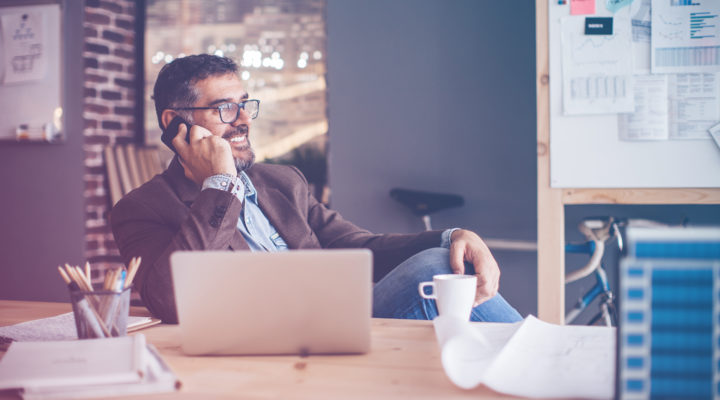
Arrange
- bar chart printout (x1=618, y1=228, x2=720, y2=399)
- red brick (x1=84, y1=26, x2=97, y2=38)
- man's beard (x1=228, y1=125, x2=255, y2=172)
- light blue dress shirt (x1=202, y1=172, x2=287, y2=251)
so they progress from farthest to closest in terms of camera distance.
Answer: red brick (x1=84, y1=26, x2=97, y2=38) → man's beard (x1=228, y1=125, x2=255, y2=172) → light blue dress shirt (x1=202, y1=172, x2=287, y2=251) → bar chart printout (x1=618, y1=228, x2=720, y2=399)

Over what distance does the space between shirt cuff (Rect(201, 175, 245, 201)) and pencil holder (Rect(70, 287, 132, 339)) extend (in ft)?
1.96

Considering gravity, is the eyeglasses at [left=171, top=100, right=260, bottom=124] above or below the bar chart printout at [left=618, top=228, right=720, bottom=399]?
above

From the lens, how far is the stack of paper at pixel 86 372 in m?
0.75

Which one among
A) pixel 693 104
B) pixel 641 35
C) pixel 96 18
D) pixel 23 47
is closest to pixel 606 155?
pixel 693 104

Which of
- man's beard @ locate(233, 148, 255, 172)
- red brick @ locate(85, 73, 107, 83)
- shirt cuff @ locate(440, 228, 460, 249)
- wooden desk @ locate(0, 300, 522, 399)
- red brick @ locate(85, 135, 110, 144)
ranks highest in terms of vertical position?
red brick @ locate(85, 73, 107, 83)

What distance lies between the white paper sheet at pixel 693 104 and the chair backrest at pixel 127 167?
8.59ft

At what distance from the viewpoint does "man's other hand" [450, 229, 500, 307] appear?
1.35 m

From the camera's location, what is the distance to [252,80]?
12.2 ft

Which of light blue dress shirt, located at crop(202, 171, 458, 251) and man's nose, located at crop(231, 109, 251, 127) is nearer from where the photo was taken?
light blue dress shirt, located at crop(202, 171, 458, 251)

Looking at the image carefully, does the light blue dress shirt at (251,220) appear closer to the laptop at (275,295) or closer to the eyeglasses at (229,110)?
the eyeglasses at (229,110)

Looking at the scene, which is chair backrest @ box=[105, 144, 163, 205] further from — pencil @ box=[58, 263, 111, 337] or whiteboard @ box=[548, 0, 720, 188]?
pencil @ box=[58, 263, 111, 337]

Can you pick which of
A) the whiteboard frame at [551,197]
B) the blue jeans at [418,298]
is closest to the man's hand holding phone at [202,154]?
the blue jeans at [418,298]

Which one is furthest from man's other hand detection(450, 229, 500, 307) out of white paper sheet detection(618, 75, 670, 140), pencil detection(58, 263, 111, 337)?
white paper sheet detection(618, 75, 670, 140)

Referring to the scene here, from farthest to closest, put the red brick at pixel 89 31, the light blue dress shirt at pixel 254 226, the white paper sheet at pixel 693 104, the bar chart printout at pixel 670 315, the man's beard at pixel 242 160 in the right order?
1. the red brick at pixel 89 31
2. the white paper sheet at pixel 693 104
3. the man's beard at pixel 242 160
4. the light blue dress shirt at pixel 254 226
5. the bar chart printout at pixel 670 315
